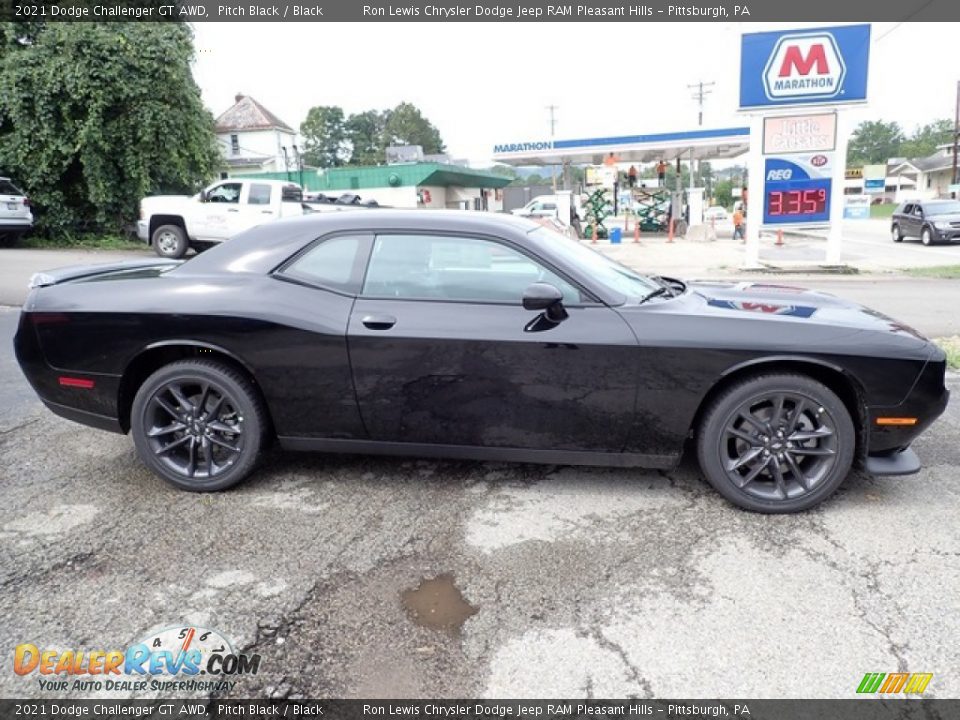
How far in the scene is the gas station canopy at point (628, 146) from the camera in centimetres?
2764

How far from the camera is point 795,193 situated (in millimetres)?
16703

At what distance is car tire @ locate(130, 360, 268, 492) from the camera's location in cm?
375

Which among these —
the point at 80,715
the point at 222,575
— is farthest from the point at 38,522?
the point at 80,715

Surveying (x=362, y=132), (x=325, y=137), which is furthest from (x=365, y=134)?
(x=325, y=137)

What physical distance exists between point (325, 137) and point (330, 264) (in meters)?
117

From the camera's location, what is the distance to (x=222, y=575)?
3004mm

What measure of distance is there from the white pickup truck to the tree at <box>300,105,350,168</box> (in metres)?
91.2

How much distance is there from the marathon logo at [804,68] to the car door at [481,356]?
15082mm

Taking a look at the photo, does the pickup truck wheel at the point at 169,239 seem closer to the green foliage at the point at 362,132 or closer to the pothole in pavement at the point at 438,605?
the pothole in pavement at the point at 438,605

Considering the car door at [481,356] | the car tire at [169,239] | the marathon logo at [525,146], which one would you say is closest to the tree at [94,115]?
the car tire at [169,239]

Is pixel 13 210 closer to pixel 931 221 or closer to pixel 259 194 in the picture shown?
pixel 259 194

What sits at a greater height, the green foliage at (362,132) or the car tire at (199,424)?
the green foliage at (362,132)

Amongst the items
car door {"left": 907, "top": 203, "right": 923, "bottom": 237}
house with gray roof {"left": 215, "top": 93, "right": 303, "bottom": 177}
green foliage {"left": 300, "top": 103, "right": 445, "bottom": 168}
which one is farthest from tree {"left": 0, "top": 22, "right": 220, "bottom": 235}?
green foliage {"left": 300, "top": 103, "right": 445, "bottom": 168}

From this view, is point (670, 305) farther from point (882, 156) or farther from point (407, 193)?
point (882, 156)
